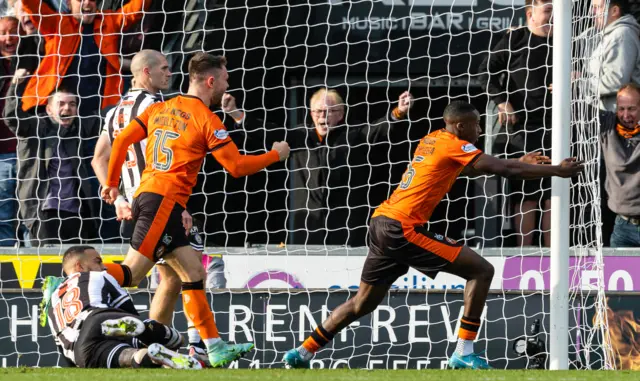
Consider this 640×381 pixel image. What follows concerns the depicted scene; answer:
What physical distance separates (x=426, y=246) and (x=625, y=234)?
2.38m

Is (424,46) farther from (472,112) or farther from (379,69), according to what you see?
(472,112)

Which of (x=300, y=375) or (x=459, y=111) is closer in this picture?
(x=300, y=375)

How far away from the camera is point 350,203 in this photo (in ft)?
31.4

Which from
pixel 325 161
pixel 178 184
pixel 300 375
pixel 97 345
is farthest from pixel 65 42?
pixel 300 375

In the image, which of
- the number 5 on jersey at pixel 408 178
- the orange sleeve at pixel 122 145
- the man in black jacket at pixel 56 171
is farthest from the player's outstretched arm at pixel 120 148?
the man in black jacket at pixel 56 171

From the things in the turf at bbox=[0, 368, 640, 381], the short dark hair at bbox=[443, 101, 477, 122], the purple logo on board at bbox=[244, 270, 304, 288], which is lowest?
the turf at bbox=[0, 368, 640, 381]

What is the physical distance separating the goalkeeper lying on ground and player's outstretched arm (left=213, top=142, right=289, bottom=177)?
36.0 inches

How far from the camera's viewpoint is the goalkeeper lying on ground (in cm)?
634

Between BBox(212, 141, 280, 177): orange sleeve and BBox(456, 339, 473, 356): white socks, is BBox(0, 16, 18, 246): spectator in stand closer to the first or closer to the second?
BBox(212, 141, 280, 177): orange sleeve

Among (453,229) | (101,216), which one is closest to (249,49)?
(101,216)

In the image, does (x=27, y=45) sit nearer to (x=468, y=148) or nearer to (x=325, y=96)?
(x=325, y=96)

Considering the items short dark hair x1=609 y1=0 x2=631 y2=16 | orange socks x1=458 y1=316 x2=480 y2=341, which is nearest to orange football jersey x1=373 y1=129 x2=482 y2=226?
orange socks x1=458 y1=316 x2=480 y2=341

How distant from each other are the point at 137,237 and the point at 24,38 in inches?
130

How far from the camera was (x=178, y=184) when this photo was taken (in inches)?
268
